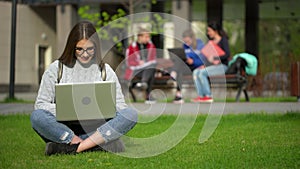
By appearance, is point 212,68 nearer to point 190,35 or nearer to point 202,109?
point 190,35

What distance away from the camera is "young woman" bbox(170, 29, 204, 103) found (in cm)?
1307

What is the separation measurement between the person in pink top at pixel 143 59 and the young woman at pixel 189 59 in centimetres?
53

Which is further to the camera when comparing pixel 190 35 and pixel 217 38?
pixel 190 35

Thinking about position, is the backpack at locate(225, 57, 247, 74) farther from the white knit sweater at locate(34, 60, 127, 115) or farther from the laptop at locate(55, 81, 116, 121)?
the laptop at locate(55, 81, 116, 121)

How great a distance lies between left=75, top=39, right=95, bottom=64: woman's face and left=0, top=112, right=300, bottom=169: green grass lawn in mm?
888

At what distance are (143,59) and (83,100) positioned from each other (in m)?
8.02

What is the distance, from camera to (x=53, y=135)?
5543 millimetres

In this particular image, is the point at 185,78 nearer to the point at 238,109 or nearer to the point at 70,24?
the point at 238,109

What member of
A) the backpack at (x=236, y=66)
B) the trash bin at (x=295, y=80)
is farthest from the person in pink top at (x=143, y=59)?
the trash bin at (x=295, y=80)

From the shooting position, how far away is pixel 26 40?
90.6ft

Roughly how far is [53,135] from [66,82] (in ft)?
1.71

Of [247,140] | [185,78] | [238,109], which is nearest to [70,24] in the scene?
[185,78]

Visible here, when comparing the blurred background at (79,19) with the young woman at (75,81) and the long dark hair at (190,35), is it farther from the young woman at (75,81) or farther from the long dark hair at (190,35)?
the young woman at (75,81)

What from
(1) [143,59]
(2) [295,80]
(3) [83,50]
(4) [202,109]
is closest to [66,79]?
(3) [83,50]
